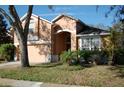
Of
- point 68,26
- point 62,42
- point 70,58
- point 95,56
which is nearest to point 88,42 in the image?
point 68,26

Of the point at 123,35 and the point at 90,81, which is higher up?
the point at 123,35

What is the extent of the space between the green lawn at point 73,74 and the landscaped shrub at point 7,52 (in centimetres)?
583

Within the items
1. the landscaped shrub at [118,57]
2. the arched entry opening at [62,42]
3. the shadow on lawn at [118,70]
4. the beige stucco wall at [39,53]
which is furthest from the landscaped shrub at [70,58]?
the beige stucco wall at [39,53]

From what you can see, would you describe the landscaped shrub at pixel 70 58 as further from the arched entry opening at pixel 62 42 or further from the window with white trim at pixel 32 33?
the window with white trim at pixel 32 33

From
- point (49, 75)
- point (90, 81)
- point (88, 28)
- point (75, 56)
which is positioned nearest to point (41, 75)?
point (49, 75)

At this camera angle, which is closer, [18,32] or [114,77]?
[114,77]

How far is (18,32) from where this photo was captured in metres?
26.1

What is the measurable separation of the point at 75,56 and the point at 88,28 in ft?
23.0

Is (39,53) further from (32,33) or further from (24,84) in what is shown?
(24,84)

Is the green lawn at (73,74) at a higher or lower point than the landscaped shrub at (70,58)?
lower

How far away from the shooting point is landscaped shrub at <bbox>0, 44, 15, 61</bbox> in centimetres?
3099

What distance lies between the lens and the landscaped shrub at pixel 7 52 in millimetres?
30986

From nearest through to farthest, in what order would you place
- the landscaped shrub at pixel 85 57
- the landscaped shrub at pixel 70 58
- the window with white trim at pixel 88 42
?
the landscaped shrub at pixel 70 58 → the landscaped shrub at pixel 85 57 → the window with white trim at pixel 88 42
